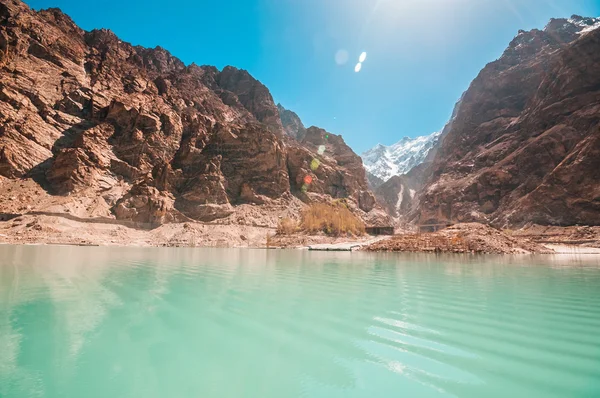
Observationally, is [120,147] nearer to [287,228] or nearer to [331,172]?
[287,228]

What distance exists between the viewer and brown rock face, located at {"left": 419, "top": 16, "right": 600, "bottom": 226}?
76938mm

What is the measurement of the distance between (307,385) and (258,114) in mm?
180140

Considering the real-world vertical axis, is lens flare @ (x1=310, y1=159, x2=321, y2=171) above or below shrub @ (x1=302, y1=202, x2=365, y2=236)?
above

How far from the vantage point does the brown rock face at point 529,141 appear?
7694cm

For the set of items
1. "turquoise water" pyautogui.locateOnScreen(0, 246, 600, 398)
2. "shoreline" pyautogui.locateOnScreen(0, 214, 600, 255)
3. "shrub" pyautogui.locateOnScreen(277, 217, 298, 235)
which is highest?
"shrub" pyautogui.locateOnScreen(277, 217, 298, 235)

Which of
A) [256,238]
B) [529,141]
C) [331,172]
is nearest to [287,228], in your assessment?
[256,238]

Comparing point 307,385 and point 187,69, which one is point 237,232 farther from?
point 187,69

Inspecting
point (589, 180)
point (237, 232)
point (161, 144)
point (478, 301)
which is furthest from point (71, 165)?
point (589, 180)

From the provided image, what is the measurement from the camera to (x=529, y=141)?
104438 mm

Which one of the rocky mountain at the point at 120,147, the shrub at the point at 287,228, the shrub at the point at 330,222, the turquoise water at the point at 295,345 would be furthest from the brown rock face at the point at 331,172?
the turquoise water at the point at 295,345

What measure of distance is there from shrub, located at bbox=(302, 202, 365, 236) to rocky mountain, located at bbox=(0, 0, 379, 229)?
1329 centimetres

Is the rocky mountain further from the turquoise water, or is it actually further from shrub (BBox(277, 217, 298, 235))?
the turquoise water

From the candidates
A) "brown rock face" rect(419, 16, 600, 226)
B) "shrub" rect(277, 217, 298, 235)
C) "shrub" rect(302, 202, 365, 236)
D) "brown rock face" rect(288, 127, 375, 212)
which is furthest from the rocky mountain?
"brown rock face" rect(419, 16, 600, 226)

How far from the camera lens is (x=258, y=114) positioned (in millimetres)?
175125
